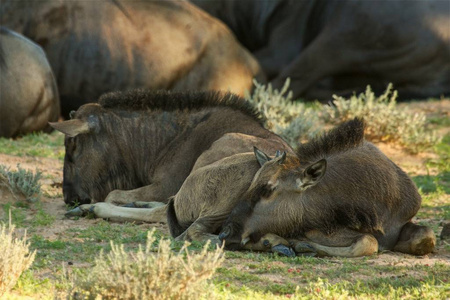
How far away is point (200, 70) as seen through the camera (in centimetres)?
1373

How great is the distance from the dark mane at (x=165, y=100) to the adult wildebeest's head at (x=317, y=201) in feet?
6.79

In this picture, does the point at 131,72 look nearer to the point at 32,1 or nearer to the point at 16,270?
the point at 32,1

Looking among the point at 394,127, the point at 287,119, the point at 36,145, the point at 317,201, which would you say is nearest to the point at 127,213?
the point at 317,201

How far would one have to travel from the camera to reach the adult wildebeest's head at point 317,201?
626 centimetres

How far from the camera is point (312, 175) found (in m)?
6.28

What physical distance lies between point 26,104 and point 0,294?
747 centimetres

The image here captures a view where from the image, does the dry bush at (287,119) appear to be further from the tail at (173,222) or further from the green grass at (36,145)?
the tail at (173,222)

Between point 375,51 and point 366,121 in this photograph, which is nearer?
point 366,121

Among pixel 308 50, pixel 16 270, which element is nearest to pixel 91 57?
pixel 308 50

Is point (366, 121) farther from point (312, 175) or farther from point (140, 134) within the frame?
point (312, 175)

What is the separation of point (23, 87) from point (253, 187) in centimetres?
635

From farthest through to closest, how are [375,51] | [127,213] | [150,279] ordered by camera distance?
[375,51] < [127,213] < [150,279]

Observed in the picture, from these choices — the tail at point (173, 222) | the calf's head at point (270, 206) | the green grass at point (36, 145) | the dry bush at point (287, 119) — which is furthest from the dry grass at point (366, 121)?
the calf's head at point (270, 206)

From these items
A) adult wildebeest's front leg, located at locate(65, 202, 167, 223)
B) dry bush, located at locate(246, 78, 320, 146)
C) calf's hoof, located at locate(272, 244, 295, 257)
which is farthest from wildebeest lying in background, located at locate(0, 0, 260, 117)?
calf's hoof, located at locate(272, 244, 295, 257)
